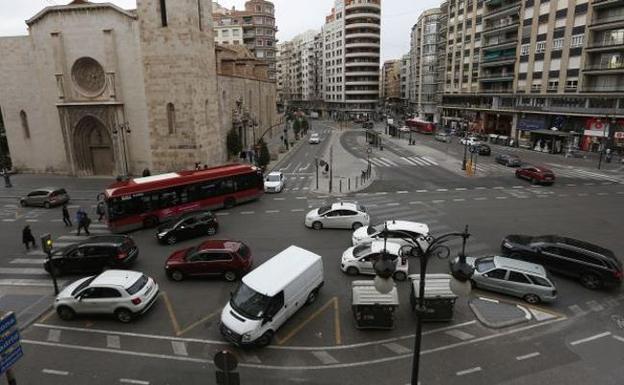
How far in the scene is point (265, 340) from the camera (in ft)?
37.9

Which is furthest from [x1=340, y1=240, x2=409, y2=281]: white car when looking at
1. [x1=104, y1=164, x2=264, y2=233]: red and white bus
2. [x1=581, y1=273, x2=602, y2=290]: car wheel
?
[x1=104, y1=164, x2=264, y2=233]: red and white bus

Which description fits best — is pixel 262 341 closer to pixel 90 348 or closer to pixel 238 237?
pixel 90 348

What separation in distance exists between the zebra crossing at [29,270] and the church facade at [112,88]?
58.7ft

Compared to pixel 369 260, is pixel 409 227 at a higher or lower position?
higher

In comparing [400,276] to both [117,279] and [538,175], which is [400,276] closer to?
[117,279]

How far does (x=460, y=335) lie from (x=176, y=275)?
1066 cm

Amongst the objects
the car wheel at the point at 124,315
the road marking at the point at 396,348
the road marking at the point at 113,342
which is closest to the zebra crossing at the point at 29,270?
the car wheel at the point at 124,315

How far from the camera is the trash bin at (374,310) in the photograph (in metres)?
12.0

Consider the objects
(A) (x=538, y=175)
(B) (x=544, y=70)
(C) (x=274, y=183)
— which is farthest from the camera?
(B) (x=544, y=70)

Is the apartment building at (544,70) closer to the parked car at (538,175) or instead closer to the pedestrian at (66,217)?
the parked car at (538,175)

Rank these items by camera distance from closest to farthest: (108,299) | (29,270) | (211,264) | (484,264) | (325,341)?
(325,341)
(108,299)
(484,264)
(211,264)
(29,270)

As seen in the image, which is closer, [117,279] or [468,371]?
[468,371]

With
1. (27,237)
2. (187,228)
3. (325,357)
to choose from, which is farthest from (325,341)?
(27,237)

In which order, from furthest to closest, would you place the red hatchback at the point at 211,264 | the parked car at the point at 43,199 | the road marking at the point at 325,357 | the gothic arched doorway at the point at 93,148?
the gothic arched doorway at the point at 93,148, the parked car at the point at 43,199, the red hatchback at the point at 211,264, the road marking at the point at 325,357
